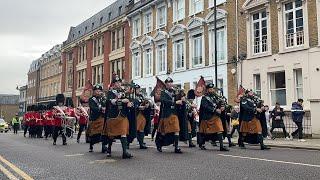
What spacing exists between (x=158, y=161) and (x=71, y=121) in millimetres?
9950

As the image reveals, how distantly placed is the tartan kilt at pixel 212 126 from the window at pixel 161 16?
21.7 metres

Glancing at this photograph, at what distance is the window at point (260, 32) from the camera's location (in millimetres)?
23250

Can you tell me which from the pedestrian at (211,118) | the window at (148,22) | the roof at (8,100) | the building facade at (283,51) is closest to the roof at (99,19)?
the window at (148,22)

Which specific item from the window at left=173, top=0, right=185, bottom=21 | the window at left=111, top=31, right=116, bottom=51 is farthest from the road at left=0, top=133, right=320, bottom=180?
the window at left=111, top=31, right=116, bottom=51

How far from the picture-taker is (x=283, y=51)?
71.3 feet

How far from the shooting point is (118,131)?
1038 centimetres

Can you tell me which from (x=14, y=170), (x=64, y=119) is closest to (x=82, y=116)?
(x=64, y=119)

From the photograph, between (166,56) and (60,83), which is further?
(60,83)

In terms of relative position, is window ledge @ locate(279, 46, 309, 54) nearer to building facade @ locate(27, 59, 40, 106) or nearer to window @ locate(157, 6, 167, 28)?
window @ locate(157, 6, 167, 28)

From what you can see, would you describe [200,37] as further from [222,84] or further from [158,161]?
[158,161]

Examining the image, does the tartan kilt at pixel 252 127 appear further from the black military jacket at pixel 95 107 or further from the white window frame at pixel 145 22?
the white window frame at pixel 145 22

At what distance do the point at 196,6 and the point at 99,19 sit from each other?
68.7 feet

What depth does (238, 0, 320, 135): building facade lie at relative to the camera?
20047 millimetres

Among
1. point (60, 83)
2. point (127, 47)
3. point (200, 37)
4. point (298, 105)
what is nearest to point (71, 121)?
point (298, 105)
